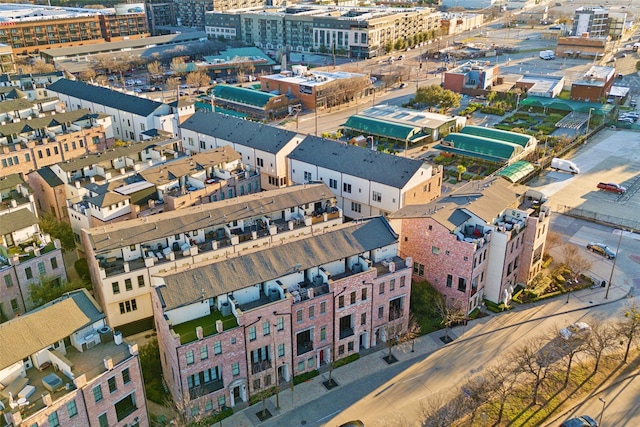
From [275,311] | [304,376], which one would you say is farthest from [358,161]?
[275,311]

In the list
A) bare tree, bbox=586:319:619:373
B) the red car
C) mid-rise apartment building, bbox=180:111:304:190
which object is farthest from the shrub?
the red car

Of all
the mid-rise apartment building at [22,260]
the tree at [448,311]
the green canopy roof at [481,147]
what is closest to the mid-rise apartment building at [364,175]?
the tree at [448,311]

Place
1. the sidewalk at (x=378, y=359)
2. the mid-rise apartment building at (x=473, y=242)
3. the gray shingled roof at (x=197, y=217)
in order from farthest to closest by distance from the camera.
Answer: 1. the mid-rise apartment building at (x=473, y=242)
2. the gray shingled roof at (x=197, y=217)
3. the sidewalk at (x=378, y=359)

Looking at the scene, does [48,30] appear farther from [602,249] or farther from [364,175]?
[602,249]

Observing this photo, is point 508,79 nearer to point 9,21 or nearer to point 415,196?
point 415,196

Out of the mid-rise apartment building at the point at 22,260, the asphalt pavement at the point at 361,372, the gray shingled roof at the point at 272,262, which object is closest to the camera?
the gray shingled roof at the point at 272,262

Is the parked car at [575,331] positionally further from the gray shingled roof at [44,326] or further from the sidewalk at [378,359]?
the gray shingled roof at [44,326]

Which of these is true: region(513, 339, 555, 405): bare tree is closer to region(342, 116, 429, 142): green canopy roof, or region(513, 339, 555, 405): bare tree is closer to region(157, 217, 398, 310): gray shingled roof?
region(157, 217, 398, 310): gray shingled roof

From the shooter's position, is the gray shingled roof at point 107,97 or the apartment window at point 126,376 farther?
the gray shingled roof at point 107,97
